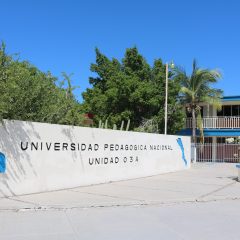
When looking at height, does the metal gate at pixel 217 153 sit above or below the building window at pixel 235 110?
below

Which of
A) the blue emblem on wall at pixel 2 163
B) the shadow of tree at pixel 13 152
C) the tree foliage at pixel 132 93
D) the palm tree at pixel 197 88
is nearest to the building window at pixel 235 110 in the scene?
the palm tree at pixel 197 88

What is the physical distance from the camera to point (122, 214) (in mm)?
9820

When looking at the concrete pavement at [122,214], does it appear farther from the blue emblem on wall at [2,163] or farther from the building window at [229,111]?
the building window at [229,111]

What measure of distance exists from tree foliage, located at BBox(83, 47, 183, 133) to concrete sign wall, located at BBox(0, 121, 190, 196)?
10393 mm

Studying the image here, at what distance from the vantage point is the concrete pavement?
7.84 meters

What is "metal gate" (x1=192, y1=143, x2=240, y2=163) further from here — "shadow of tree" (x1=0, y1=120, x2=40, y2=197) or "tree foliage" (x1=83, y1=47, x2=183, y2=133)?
"shadow of tree" (x1=0, y1=120, x2=40, y2=197)

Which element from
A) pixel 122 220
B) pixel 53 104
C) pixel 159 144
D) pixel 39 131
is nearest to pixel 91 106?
pixel 159 144

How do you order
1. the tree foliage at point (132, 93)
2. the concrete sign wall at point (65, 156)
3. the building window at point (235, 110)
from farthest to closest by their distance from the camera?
the building window at point (235, 110) → the tree foliage at point (132, 93) → the concrete sign wall at point (65, 156)

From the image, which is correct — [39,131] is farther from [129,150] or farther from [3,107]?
[129,150]

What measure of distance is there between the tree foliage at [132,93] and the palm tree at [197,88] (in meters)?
1.50

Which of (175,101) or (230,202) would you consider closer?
(230,202)

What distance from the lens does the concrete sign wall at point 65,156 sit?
11.8 m

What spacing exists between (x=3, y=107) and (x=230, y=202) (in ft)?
21.4

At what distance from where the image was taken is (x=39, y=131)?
41.9 feet
